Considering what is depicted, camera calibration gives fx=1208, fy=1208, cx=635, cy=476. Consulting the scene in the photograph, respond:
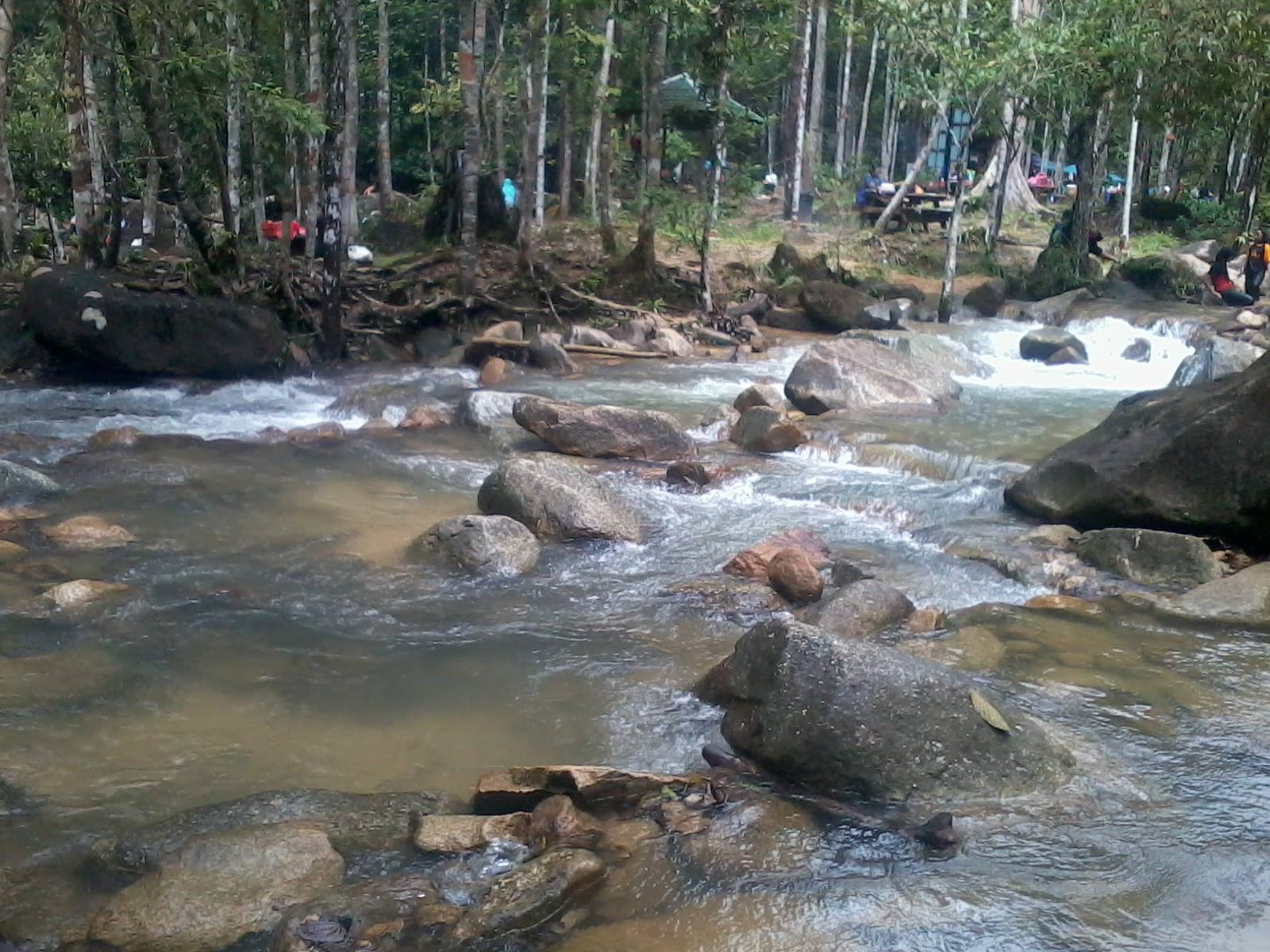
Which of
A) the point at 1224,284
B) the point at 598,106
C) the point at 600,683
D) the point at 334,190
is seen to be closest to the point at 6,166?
the point at 334,190

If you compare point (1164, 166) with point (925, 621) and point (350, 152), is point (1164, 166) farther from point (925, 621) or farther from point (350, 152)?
point (925, 621)

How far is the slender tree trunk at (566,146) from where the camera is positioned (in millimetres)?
22066

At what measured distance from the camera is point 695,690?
6.43 meters

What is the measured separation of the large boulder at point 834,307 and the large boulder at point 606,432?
27.7 ft

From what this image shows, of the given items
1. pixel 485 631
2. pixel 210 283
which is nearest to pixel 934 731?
pixel 485 631

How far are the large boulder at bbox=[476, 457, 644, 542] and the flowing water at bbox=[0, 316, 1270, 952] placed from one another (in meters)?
0.24

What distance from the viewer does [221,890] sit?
452cm

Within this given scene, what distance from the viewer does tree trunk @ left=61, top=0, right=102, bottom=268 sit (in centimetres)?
1260

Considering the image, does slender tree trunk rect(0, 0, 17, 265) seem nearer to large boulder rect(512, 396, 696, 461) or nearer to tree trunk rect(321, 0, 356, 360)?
tree trunk rect(321, 0, 356, 360)

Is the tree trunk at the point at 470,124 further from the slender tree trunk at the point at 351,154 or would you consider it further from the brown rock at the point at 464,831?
the brown rock at the point at 464,831

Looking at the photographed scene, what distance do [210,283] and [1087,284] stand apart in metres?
14.8

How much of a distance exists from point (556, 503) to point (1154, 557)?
4267 mm

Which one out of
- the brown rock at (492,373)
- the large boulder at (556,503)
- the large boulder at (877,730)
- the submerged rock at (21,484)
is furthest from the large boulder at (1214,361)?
the submerged rock at (21,484)

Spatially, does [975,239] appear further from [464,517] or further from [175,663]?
[175,663]
